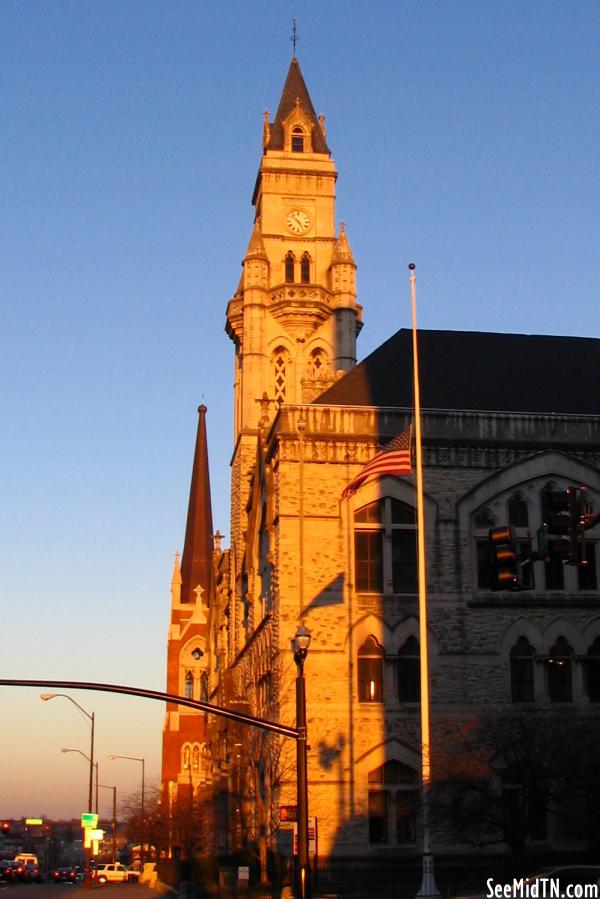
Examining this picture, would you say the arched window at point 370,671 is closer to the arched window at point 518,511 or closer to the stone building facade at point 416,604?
the stone building facade at point 416,604

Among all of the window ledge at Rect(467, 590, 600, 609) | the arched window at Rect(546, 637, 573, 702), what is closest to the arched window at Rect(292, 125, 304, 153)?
the window ledge at Rect(467, 590, 600, 609)

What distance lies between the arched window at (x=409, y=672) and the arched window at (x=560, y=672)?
471 centimetres

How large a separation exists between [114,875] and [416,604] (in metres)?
46.3

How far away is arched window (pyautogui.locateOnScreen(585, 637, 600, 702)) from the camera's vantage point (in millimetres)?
43750

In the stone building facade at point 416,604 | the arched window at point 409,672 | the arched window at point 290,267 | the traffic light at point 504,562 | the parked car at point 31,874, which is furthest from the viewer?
the parked car at point 31,874

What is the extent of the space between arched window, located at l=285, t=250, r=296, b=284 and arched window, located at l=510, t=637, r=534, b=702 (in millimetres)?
32189

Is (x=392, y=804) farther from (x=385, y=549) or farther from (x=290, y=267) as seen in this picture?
(x=290, y=267)

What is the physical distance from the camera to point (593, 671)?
144 feet

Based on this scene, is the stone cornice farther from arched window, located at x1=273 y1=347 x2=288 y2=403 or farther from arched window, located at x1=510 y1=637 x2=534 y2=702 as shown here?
arched window, located at x1=273 y1=347 x2=288 y2=403

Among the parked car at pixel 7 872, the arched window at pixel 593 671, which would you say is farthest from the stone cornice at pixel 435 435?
the parked car at pixel 7 872

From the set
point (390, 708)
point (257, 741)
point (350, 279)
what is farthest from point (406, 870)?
point (350, 279)

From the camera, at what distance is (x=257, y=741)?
47.5 meters

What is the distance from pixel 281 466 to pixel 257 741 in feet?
36.9

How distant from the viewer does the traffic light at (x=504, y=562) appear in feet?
62.4
